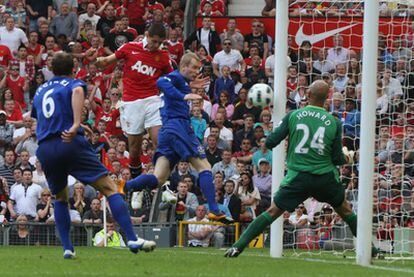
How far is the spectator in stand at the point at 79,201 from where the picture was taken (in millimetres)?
23266

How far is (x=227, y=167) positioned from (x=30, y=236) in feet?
13.8

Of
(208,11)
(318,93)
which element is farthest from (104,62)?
(208,11)

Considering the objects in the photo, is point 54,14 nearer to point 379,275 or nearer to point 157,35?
point 157,35

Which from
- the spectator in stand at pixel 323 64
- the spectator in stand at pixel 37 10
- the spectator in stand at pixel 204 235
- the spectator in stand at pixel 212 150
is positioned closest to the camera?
the spectator in stand at pixel 323 64

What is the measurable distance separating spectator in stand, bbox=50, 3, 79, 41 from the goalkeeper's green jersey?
54.2 ft

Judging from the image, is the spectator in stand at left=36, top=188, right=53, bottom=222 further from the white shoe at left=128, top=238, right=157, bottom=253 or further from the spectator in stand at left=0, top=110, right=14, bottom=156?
the white shoe at left=128, top=238, right=157, bottom=253

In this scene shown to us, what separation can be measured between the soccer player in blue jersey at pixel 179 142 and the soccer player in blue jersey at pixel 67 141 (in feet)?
9.16

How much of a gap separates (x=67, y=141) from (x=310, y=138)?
106 inches

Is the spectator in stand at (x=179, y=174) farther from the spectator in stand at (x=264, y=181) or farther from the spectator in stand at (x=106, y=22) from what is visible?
the spectator in stand at (x=106, y=22)

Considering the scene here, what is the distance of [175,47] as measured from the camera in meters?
28.8

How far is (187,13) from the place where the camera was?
1197 inches

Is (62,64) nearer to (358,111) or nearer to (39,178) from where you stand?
(358,111)

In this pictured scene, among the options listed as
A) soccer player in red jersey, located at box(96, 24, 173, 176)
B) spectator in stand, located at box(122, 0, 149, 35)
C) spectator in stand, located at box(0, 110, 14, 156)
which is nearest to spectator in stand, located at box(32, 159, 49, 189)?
spectator in stand, located at box(0, 110, 14, 156)

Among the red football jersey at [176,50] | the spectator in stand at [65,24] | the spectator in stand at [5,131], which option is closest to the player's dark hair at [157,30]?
the spectator in stand at [5,131]
